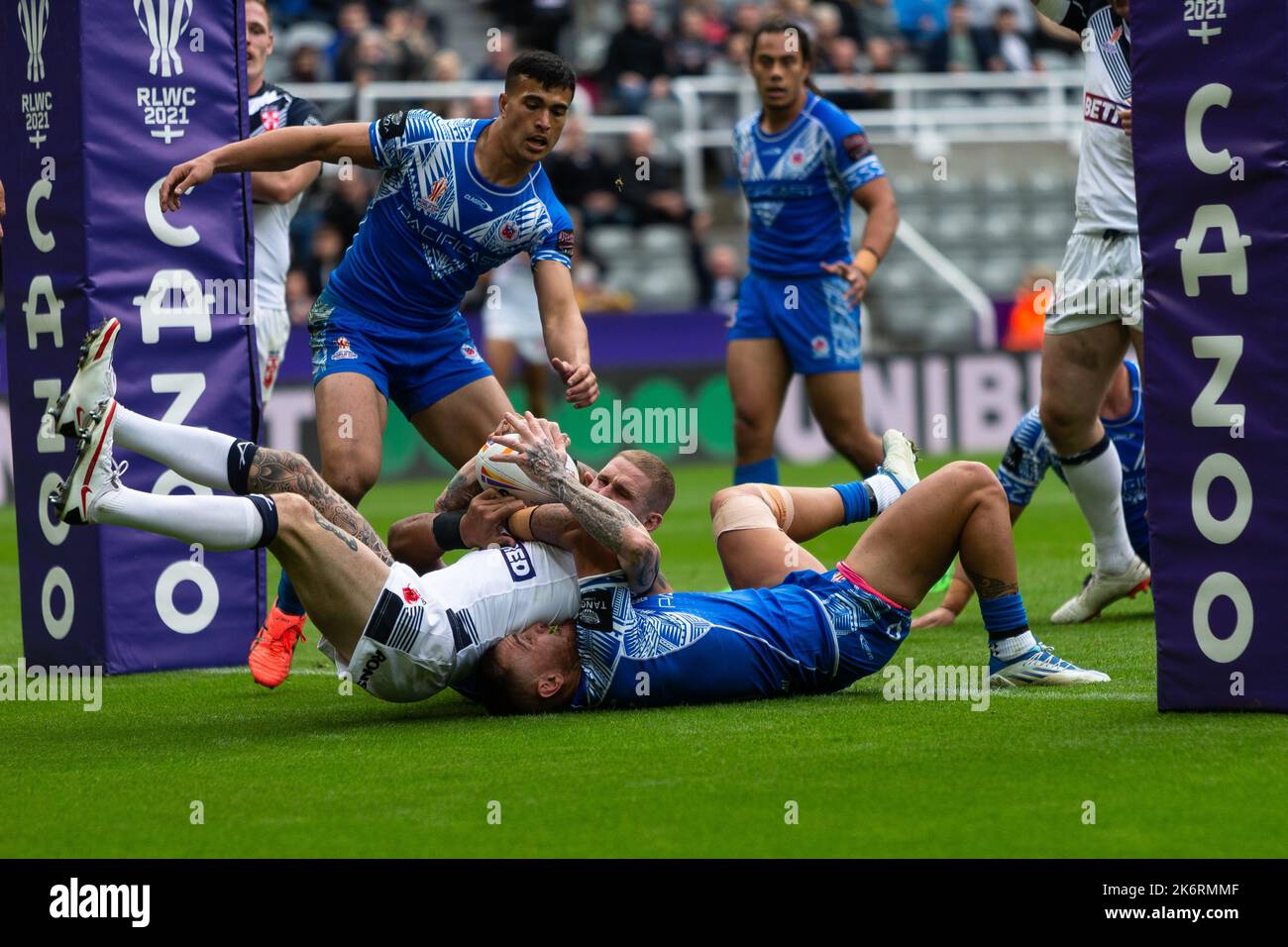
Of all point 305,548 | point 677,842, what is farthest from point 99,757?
point 677,842

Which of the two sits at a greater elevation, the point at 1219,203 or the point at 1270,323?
the point at 1219,203

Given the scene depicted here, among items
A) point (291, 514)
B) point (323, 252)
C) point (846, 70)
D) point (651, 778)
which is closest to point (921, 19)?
point (846, 70)

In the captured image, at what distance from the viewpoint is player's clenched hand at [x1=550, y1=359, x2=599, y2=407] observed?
21.0 feet

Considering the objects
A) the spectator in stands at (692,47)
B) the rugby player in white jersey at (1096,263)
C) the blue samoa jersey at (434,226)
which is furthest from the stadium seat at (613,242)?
the blue samoa jersey at (434,226)

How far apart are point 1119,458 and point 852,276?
1552mm

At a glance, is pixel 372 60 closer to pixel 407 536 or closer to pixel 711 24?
pixel 711 24

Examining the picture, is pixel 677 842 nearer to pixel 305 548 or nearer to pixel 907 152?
pixel 305 548

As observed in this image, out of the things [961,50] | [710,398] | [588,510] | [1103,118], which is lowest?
[588,510]

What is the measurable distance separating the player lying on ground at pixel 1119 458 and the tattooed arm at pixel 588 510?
2807 millimetres

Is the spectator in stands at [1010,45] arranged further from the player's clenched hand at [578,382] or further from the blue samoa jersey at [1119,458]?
the player's clenched hand at [578,382]

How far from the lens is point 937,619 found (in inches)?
320

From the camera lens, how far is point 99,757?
17.8 feet

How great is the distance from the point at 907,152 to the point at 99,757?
16.9 metres

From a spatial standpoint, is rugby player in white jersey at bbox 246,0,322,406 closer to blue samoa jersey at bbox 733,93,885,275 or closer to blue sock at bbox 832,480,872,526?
blue samoa jersey at bbox 733,93,885,275
